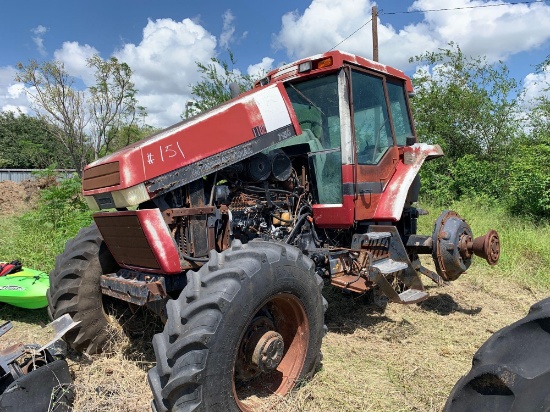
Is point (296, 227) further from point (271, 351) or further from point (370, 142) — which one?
point (271, 351)

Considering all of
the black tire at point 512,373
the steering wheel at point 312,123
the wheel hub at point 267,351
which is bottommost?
the wheel hub at point 267,351

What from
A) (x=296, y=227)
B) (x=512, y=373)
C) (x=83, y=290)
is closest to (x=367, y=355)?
(x=296, y=227)

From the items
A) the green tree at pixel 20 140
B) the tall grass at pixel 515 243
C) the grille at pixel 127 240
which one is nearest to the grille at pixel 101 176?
the grille at pixel 127 240

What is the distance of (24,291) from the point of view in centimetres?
465

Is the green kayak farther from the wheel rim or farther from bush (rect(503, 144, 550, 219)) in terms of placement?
bush (rect(503, 144, 550, 219))

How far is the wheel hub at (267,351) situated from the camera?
2.81 m

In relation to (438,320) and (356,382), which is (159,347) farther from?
(438,320)

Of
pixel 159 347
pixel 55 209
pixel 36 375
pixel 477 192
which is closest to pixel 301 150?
pixel 159 347

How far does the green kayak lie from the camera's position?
15.2 ft

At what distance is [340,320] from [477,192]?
9789mm

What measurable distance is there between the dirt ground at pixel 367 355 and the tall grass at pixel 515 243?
3.09ft

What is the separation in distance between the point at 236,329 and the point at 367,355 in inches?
69.7

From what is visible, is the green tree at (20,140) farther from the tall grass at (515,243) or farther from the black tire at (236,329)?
the black tire at (236,329)

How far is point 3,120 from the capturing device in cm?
3788
